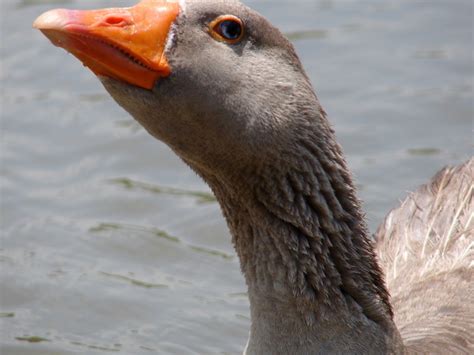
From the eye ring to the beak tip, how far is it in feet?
2.39

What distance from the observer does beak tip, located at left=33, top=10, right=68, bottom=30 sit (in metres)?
5.22

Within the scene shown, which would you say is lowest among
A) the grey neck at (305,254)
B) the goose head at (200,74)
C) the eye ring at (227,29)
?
the grey neck at (305,254)

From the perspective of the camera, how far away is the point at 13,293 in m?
9.46

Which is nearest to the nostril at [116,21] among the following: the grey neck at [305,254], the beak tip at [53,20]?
the beak tip at [53,20]

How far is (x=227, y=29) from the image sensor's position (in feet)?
18.3

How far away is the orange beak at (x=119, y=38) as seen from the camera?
527cm

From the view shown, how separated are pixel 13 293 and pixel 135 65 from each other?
4.58 metres

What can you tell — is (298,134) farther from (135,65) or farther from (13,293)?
(13,293)

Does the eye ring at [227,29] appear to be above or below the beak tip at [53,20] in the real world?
above

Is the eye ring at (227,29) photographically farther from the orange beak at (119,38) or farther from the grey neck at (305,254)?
the grey neck at (305,254)

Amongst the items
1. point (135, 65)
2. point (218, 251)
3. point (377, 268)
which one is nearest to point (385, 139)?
point (218, 251)

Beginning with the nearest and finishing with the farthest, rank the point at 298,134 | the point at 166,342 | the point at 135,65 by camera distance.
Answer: the point at 135,65, the point at 298,134, the point at 166,342

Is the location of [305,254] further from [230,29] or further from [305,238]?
[230,29]

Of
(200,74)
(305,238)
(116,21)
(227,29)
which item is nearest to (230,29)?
(227,29)
